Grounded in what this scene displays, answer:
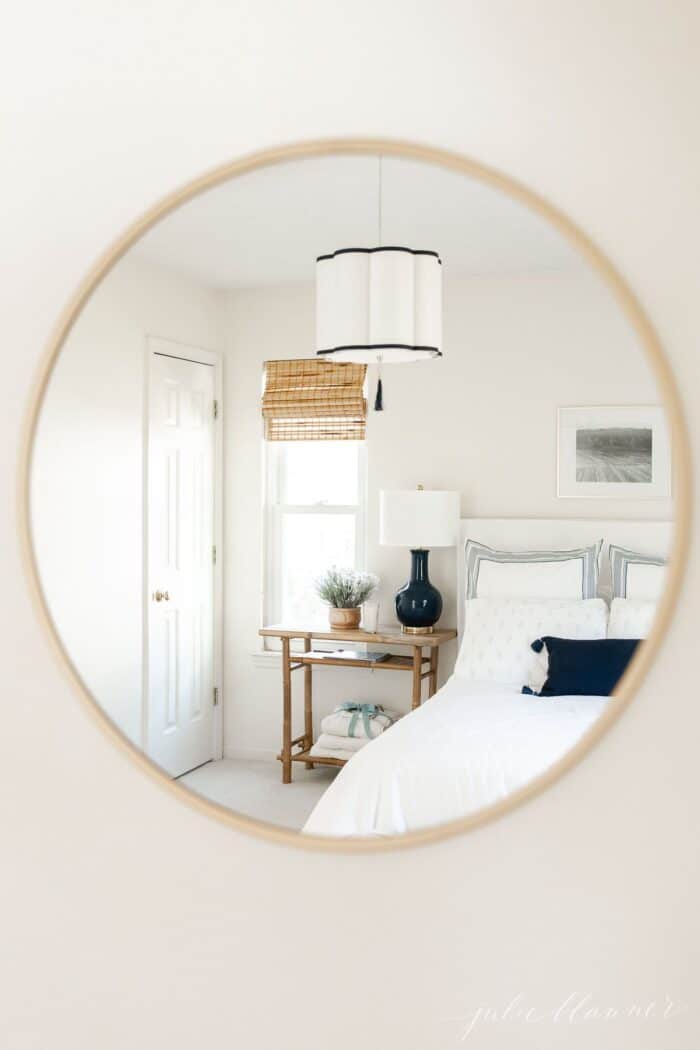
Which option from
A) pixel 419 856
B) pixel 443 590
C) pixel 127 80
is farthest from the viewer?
pixel 127 80

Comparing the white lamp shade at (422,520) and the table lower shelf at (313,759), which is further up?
the white lamp shade at (422,520)

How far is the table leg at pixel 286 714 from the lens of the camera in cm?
132

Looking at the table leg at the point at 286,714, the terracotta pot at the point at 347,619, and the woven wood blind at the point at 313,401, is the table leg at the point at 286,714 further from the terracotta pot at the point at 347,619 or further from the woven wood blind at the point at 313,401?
the woven wood blind at the point at 313,401

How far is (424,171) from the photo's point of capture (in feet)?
4.33

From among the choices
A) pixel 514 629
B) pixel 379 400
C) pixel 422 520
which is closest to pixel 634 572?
pixel 514 629

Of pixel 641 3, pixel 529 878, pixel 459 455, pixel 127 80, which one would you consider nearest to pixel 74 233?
pixel 127 80

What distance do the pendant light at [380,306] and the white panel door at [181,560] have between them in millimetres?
199

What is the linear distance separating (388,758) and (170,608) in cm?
39

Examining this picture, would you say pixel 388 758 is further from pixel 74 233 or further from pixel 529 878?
pixel 74 233

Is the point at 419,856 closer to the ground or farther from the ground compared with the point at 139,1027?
farther from the ground

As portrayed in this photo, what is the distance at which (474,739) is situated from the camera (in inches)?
48.4

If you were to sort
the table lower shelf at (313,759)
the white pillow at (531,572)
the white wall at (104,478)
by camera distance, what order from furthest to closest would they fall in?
the white wall at (104,478) < the table lower shelf at (313,759) < the white pillow at (531,572)

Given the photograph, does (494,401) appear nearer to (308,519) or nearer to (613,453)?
(613,453)

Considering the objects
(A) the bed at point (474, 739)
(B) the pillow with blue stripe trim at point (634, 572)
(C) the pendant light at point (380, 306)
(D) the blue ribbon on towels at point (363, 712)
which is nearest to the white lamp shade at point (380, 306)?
(C) the pendant light at point (380, 306)
